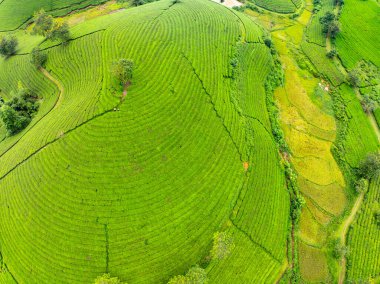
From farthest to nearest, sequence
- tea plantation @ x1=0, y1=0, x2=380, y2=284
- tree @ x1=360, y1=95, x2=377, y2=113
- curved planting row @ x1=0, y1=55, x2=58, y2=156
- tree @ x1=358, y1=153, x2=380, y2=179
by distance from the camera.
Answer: tree @ x1=360, y1=95, x2=377, y2=113
tree @ x1=358, y1=153, x2=380, y2=179
curved planting row @ x1=0, y1=55, x2=58, y2=156
tea plantation @ x1=0, y1=0, x2=380, y2=284

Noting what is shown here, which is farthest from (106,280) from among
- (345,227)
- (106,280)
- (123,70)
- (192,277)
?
(345,227)

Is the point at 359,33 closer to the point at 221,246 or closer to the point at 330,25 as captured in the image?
the point at 330,25

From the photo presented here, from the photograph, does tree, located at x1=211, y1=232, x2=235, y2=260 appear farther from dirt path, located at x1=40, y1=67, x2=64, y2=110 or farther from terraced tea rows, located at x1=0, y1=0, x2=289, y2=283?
dirt path, located at x1=40, y1=67, x2=64, y2=110

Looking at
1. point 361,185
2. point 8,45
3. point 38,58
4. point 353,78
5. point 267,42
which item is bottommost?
point 361,185

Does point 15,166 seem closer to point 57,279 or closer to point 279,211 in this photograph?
point 57,279

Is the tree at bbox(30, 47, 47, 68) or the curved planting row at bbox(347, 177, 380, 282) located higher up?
the tree at bbox(30, 47, 47, 68)

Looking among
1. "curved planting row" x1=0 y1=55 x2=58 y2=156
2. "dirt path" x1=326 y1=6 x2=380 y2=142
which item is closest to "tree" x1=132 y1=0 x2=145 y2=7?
"curved planting row" x1=0 y1=55 x2=58 y2=156

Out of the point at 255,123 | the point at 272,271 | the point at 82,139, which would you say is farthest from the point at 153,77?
the point at 272,271
